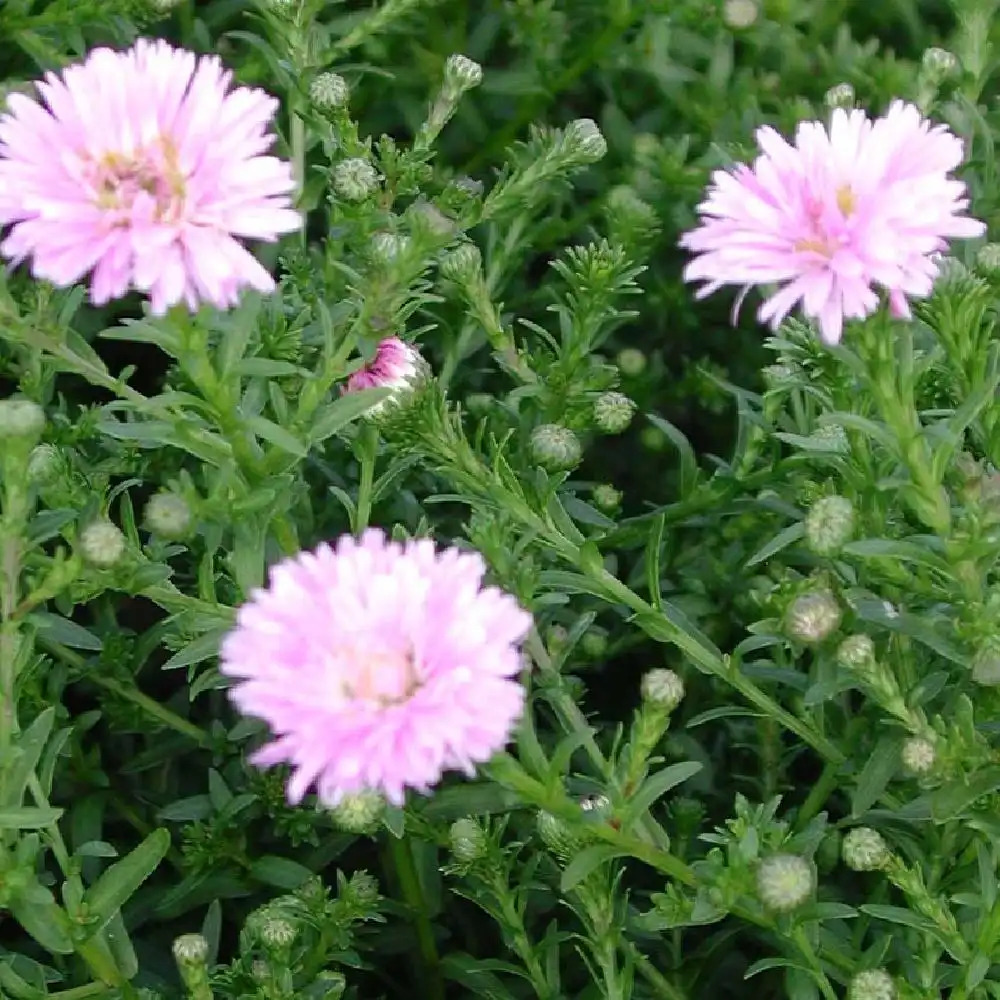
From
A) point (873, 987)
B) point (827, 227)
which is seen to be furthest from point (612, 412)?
point (873, 987)

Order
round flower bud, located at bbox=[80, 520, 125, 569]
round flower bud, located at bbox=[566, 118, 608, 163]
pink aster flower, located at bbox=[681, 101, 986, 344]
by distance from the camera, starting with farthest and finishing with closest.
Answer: round flower bud, located at bbox=[566, 118, 608, 163], round flower bud, located at bbox=[80, 520, 125, 569], pink aster flower, located at bbox=[681, 101, 986, 344]

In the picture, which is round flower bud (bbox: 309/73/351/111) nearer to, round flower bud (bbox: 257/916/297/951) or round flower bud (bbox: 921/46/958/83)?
round flower bud (bbox: 921/46/958/83)

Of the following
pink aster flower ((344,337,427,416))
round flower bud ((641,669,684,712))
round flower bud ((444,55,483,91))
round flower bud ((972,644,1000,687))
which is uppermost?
round flower bud ((444,55,483,91))

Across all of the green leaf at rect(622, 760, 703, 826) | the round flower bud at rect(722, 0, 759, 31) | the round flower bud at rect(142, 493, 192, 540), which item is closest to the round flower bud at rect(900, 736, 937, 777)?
the green leaf at rect(622, 760, 703, 826)

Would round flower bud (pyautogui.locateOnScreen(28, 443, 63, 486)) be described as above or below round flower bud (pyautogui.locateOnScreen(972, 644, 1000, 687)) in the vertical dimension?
below

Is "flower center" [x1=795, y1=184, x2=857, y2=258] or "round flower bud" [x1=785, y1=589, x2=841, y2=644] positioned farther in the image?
"round flower bud" [x1=785, y1=589, x2=841, y2=644]

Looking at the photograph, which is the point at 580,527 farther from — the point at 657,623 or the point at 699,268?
the point at 699,268

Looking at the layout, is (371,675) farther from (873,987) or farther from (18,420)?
(873,987)

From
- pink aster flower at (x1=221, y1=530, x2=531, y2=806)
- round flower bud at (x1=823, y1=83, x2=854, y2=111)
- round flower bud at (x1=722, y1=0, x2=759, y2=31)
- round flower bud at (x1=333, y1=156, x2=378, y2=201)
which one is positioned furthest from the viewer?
round flower bud at (x1=722, y1=0, x2=759, y2=31)
